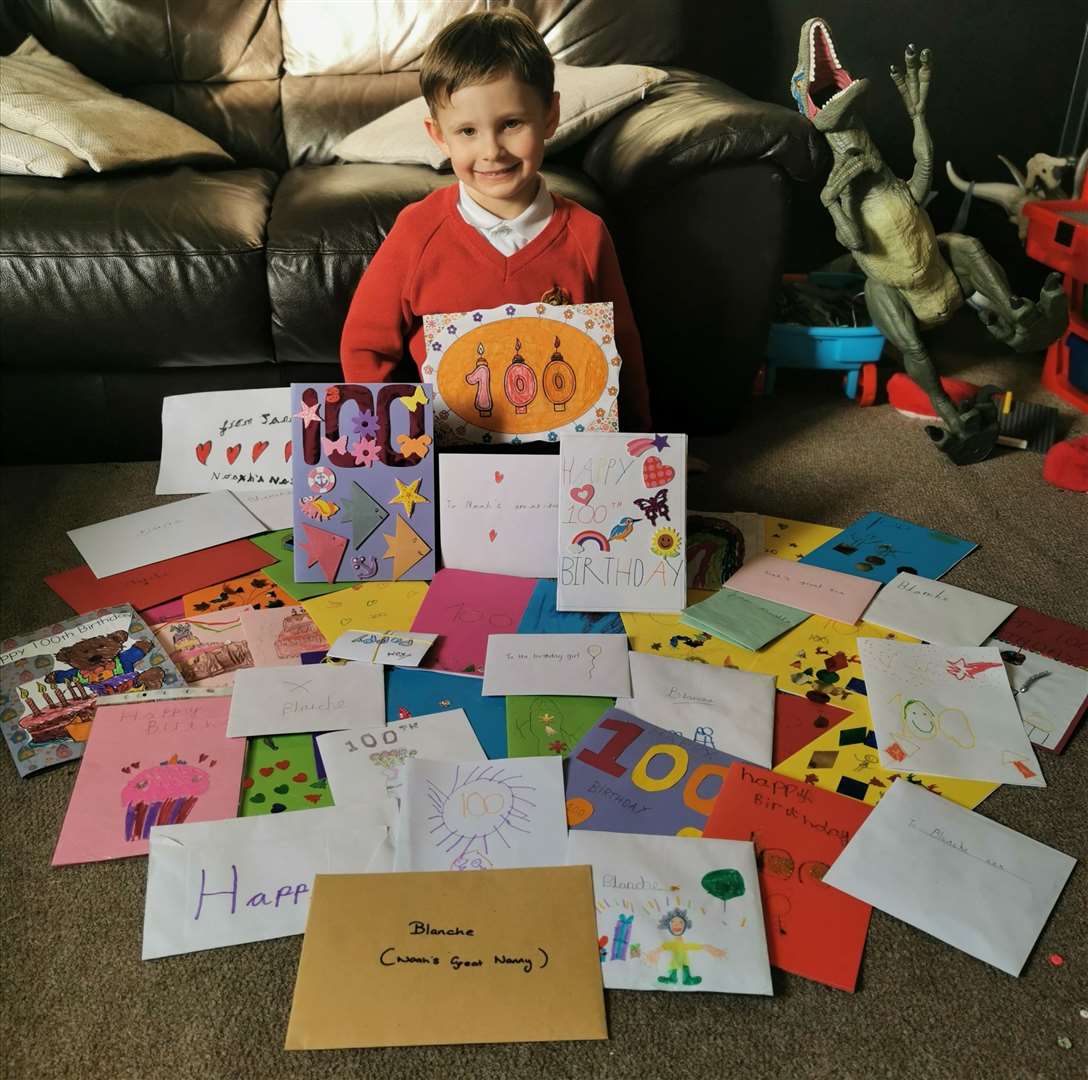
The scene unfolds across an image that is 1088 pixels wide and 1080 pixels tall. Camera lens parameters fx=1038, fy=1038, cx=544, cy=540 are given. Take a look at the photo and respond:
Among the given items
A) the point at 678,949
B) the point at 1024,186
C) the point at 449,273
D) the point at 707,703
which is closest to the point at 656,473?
the point at 707,703

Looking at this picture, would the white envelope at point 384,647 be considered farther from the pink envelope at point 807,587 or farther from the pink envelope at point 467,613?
the pink envelope at point 807,587

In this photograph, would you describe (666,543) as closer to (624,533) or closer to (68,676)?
(624,533)

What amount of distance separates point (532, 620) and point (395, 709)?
231 millimetres

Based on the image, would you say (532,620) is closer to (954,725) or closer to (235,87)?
(954,725)

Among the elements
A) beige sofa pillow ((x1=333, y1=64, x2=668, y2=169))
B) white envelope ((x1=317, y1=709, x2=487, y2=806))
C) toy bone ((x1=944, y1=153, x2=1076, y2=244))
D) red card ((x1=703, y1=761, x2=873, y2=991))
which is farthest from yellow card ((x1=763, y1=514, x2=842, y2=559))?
toy bone ((x1=944, y1=153, x2=1076, y2=244))

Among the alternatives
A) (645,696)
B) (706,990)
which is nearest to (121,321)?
(645,696)

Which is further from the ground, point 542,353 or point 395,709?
point 542,353

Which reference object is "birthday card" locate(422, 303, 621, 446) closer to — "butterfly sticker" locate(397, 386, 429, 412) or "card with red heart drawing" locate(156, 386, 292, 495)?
"butterfly sticker" locate(397, 386, 429, 412)

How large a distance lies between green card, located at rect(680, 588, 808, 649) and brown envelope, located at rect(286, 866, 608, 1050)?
427mm

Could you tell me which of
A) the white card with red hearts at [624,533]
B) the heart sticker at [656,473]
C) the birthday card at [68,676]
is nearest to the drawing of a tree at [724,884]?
the white card with red hearts at [624,533]

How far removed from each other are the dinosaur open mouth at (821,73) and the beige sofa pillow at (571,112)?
0.97 ft

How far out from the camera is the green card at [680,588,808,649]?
1295 millimetres

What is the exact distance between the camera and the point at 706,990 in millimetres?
875

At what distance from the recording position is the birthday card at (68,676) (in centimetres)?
115
